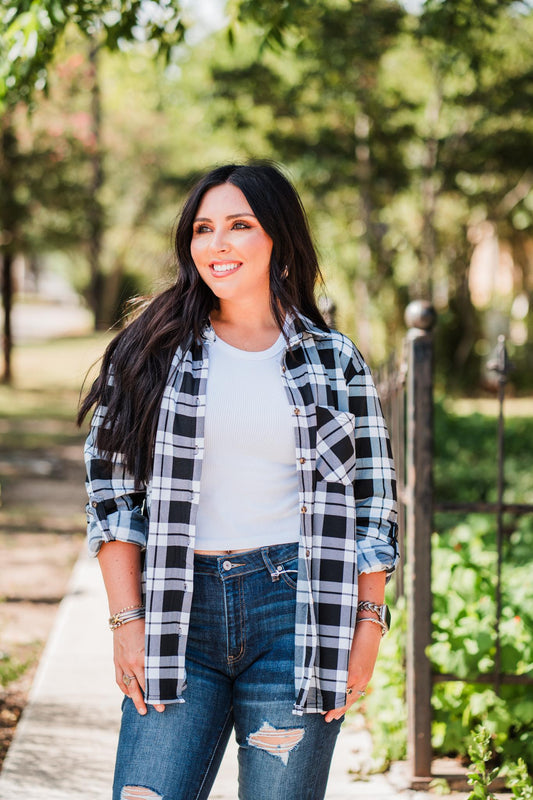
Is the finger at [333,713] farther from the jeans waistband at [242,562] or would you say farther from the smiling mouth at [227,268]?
the smiling mouth at [227,268]

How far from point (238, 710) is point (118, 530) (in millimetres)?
465

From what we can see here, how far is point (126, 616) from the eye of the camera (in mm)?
2059

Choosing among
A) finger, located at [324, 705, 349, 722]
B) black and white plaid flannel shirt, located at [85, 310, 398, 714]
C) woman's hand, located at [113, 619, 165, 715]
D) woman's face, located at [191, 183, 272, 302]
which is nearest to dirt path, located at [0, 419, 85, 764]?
woman's hand, located at [113, 619, 165, 715]

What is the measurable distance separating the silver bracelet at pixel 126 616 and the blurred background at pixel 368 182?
156cm

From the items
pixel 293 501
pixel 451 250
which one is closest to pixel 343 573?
pixel 293 501

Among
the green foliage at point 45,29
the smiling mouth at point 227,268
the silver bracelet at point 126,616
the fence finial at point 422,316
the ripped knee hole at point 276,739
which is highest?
the green foliage at point 45,29

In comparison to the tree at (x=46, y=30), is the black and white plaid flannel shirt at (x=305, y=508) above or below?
below

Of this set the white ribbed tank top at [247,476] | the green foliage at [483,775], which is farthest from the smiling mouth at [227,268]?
the green foliage at [483,775]

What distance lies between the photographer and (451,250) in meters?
19.8

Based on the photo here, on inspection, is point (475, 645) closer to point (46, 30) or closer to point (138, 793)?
point (138, 793)

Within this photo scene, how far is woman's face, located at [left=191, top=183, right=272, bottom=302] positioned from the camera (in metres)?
2.20

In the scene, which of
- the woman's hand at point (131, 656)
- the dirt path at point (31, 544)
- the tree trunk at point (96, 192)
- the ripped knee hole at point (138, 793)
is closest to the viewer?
the ripped knee hole at point (138, 793)

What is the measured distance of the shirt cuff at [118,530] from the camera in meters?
2.05

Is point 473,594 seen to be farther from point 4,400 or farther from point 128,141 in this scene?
point 128,141
